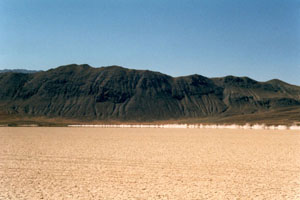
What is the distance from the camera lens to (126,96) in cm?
14412

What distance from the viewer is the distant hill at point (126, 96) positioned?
131m

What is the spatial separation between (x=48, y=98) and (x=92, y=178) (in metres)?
131

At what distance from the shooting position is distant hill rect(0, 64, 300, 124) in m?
131

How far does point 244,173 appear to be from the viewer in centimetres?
1241

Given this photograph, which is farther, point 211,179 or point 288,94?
point 288,94

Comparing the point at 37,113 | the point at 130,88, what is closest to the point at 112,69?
the point at 130,88

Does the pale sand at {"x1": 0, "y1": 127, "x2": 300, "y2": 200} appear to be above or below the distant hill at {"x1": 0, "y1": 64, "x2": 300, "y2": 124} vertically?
below

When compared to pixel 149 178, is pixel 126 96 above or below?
above

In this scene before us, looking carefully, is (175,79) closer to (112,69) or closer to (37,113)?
(112,69)

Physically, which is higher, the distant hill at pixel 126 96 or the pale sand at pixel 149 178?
the distant hill at pixel 126 96

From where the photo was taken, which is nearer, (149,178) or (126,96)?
(149,178)

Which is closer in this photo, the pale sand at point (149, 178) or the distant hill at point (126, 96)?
the pale sand at point (149, 178)

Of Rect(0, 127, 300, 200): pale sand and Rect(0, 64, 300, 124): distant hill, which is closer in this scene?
Rect(0, 127, 300, 200): pale sand

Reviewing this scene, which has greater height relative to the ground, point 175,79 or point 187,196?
point 175,79
